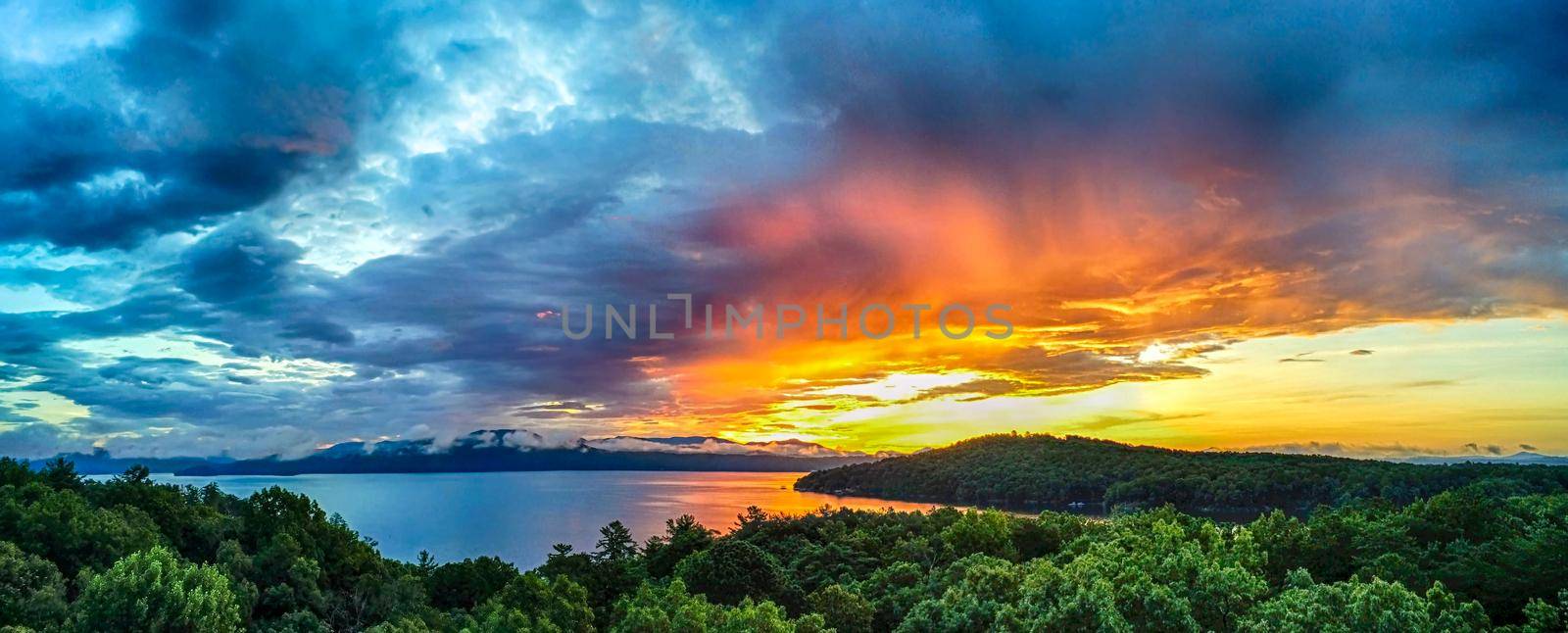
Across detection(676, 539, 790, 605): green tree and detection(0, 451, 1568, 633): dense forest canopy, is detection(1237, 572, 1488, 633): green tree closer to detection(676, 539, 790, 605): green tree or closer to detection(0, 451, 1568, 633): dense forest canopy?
detection(0, 451, 1568, 633): dense forest canopy

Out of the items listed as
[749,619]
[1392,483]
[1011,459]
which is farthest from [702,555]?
[1011,459]

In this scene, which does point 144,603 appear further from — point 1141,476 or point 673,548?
point 1141,476

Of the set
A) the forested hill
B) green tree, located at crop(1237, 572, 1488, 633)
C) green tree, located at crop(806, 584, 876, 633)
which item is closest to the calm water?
the forested hill

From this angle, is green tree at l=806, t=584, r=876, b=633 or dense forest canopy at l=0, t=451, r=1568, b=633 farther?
green tree at l=806, t=584, r=876, b=633

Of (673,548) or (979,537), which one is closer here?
(979,537)

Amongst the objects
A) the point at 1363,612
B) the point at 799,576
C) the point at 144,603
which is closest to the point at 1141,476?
the point at 799,576

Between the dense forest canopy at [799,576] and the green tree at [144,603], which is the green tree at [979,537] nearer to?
the dense forest canopy at [799,576]

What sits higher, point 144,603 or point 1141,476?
point 144,603
